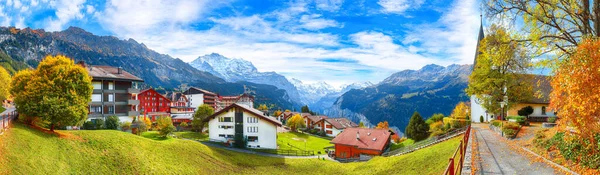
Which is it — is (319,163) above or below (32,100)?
below

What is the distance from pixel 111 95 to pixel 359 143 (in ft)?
140

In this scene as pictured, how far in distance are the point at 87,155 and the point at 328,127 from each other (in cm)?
7935

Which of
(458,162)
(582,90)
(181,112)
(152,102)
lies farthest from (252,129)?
(181,112)

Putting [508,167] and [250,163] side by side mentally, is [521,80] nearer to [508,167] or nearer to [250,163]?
[508,167]

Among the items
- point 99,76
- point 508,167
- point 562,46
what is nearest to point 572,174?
point 508,167

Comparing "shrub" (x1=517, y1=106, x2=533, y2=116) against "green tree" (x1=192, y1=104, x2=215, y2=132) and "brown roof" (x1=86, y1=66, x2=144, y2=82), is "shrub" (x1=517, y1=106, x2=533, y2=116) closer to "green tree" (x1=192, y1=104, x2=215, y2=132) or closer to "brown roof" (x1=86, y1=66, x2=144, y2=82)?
"green tree" (x1=192, y1=104, x2=215, y2=132)

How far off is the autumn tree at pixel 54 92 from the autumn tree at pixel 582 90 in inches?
1296

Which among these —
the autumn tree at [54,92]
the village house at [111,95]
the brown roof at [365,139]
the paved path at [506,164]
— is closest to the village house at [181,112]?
the village house at [111,95]

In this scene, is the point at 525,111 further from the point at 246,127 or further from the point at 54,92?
the point at 54,92

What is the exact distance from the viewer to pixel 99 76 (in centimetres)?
5003

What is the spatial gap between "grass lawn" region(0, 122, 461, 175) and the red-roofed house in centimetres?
1276

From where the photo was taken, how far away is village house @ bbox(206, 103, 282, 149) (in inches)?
2163

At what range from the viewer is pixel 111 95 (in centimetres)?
5338

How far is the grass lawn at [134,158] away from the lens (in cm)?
2056
